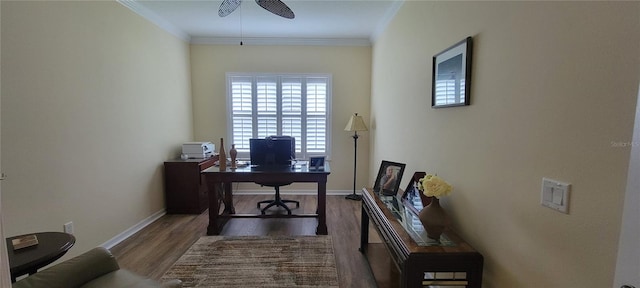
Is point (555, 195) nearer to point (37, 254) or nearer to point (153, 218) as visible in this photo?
point (37, 254)

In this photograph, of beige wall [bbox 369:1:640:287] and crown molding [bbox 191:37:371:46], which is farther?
crown molding [bbox 191:37:371:46]

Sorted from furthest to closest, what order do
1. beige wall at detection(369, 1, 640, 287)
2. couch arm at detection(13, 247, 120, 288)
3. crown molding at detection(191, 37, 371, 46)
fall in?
crown molding at detection(191, 37, 371, 46) < couch arm at detection(13, 247, 120, 288) < beige wall at detection(369, 1, 640, 287)

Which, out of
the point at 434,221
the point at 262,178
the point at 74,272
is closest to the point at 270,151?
the point at 262,178

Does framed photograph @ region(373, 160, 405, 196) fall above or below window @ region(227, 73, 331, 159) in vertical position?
below

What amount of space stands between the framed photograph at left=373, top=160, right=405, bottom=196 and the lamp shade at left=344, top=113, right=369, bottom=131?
5.82 feet

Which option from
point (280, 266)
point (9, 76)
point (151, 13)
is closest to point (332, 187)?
point (280, 266)

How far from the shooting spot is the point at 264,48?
4.53 metres

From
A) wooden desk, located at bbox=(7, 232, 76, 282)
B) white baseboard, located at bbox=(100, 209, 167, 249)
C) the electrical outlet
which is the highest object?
wooden desk, located at bbox=(7, 232, 76, 282)

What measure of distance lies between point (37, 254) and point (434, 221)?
7.14ft

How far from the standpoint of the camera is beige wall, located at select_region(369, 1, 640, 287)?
2.76 feet

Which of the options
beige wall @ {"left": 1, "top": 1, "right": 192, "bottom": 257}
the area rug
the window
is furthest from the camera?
the window

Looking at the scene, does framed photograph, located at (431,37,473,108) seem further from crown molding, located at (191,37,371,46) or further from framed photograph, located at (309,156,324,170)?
crown molding, located at (191,37,371,46)

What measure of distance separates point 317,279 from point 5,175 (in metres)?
2.33

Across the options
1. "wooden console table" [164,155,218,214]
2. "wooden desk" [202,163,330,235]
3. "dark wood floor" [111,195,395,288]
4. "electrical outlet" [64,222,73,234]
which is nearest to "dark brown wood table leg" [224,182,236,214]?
"dark wood floor" [111,195,395,288]
